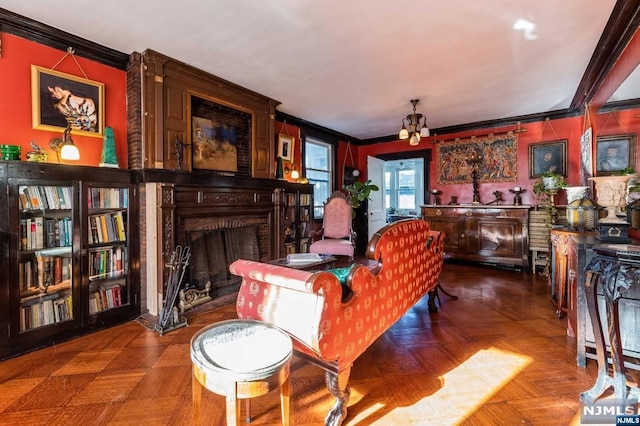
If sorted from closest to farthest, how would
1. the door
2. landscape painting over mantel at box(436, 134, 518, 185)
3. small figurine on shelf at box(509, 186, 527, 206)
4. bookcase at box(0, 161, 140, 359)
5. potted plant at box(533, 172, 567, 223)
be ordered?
1. bookcase at box(0, 161, 140, 359)
2. potted plant at box(533, 172, 567, 223)
3. small figurine on shelf at box(509, 186, 527, 206)
4. landscape painting over mantel at box(436, 134, 518, 185)
5. the door

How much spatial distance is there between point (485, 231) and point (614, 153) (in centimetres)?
232

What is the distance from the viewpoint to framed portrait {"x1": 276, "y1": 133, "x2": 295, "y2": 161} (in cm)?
457

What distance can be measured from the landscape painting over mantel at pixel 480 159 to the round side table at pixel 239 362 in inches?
202

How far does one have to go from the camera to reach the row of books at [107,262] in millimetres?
2564

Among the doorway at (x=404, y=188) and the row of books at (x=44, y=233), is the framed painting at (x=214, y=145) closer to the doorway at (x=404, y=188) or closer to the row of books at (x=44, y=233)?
the row of books at (x=44, y=233)

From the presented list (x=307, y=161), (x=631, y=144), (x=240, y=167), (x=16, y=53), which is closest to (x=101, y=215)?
(x=16, y=53)

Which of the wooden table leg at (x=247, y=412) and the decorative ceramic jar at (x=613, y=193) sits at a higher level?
the decorative ceramic jar at (x=613, y=193)

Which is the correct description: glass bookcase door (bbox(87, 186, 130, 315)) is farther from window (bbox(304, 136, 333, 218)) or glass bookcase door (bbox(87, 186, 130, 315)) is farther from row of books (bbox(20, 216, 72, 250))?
window (bbox(304, 136, 333, 218))

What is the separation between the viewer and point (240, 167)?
149 inches

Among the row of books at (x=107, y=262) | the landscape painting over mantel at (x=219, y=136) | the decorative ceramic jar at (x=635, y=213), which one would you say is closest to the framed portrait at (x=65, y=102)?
the landscape painting over mantel at (x=219, y=136)

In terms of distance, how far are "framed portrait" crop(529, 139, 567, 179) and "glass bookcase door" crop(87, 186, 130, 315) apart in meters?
5.65

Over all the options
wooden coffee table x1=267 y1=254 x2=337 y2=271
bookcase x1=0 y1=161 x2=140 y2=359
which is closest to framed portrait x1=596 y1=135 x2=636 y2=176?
wooden coffee table x1=267 y1=254 x2=337 y2=271

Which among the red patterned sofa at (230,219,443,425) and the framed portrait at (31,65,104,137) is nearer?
the red patterned sofa at (230,219,443,425)

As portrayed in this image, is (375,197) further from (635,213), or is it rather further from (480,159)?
(635,213)
